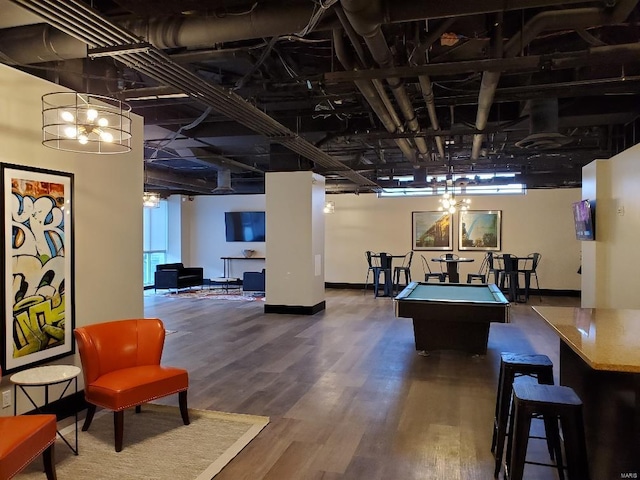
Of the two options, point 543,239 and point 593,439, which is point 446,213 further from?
point 593,439

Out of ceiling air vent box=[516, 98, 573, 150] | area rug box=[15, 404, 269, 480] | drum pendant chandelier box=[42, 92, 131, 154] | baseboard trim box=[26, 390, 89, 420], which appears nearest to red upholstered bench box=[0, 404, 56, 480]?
area rug box=[15, 404, 269, 480]

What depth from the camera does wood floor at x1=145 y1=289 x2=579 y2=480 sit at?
315 centimetres

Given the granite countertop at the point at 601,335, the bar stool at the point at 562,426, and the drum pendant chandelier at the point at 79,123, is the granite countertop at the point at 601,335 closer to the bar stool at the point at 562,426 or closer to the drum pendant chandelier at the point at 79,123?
the bar stool at the point at 562,426

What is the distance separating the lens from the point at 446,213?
12.7 m

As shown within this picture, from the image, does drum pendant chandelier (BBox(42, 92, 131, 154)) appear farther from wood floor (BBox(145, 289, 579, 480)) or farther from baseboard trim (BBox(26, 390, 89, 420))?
wood floor (BBox(145, 289, 579, 480))

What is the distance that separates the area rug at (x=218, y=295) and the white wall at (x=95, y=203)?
647 cm

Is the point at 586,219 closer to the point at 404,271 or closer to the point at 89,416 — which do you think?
the point at 404,271

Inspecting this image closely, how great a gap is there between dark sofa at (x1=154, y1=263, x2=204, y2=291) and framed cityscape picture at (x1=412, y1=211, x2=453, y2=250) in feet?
20.1

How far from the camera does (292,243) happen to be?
357 inches

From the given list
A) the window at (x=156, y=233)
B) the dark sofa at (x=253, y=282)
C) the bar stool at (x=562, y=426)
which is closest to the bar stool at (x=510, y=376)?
the bar stool at (x=562, y=426)

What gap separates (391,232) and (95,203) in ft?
32.2

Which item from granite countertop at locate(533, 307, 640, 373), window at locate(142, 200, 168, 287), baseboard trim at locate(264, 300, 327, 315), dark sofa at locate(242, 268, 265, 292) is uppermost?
window at locate(142, 200, 168, 287)

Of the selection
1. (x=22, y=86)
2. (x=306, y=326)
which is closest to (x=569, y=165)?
(x=306, y=326)

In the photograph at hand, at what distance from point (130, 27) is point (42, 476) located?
3139 mm
